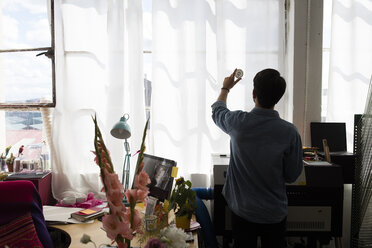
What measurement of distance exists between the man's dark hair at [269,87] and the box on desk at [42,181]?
1821 mm

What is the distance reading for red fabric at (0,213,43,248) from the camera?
1.46 metres

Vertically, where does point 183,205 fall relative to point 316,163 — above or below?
below

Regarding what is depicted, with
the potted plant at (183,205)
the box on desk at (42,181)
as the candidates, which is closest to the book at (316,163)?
the potted plant at (183,205)

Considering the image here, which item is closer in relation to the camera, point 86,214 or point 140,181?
point 140,181

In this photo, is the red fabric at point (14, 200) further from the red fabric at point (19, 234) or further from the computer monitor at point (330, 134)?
the computer monitor at point (330, 134)

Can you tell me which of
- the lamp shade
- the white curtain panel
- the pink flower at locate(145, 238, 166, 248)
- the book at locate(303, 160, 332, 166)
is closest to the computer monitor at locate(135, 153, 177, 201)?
the lamp shade

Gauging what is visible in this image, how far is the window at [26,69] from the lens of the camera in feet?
8.41

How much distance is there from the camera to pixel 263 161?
1.39 m

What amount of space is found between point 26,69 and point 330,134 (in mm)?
2683

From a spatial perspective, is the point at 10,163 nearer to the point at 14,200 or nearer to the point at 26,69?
the point at 26,69

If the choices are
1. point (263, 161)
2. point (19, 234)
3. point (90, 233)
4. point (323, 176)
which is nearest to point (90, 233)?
point (90, 233)

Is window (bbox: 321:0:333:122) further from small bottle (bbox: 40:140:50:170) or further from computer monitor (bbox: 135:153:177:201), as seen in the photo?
small bottle (bbox: 40:140:50:170)

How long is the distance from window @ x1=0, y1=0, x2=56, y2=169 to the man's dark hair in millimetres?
1836

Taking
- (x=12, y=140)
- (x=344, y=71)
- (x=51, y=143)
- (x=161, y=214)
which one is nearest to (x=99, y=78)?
(x=51, y=143)
